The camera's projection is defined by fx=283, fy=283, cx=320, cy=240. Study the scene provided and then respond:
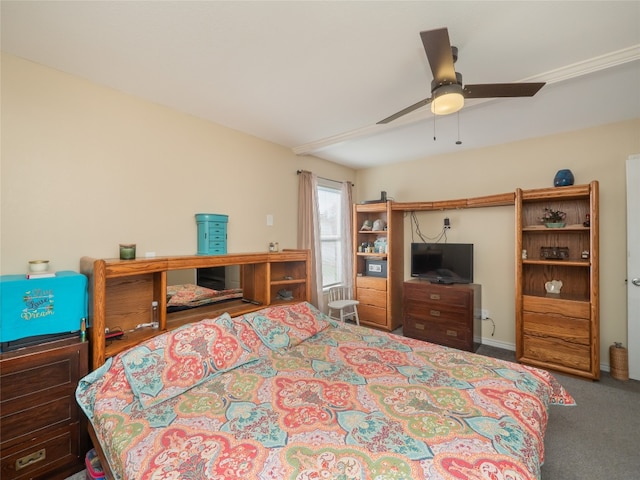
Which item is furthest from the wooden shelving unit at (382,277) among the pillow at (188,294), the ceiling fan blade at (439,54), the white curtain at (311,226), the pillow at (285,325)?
the ceiling fan blade at (439,54)

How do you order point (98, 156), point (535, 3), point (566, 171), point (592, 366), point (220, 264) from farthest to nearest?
point (566, 171)
point (592, 366)
point (220, 264)
point (98, 156)
point (535, 3)

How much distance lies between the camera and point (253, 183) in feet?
10.3

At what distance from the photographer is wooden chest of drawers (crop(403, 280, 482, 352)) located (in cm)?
329

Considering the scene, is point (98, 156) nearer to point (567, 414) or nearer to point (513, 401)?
point (513, 401)

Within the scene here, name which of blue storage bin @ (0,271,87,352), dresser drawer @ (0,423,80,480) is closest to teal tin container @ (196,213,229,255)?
blue storage bin @ (0,271,87,352)

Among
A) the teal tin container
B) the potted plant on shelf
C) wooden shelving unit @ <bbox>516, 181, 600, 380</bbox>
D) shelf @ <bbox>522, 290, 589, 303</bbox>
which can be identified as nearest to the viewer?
the teal tin container

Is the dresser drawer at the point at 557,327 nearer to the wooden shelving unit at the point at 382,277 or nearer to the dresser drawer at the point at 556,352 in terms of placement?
the dresser drawer at the point at 556,352

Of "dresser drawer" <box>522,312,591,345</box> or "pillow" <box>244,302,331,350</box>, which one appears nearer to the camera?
"pillow" <box>244,302,331,350</box>

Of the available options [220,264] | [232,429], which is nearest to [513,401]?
[232,429]

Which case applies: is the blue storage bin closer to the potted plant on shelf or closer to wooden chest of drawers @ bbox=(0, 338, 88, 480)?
wooden chest of drawers @ bbox=(0, 338, 88, 480)

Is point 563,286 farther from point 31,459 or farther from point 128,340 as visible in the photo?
point 31,459

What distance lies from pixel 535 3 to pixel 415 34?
56 centimetres

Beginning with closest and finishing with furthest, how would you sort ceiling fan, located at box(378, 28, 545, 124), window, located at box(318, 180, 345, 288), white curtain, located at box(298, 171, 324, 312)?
ceiling fan, located at box(378, 28, 545, 124) → white curtain, located at box(298, 171, 324, 312) → window, located at box(318, 180, 345, 288)

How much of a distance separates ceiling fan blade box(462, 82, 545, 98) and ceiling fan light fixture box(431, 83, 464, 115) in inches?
3.0
